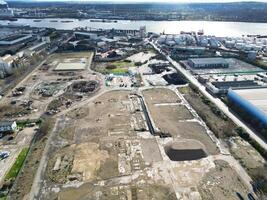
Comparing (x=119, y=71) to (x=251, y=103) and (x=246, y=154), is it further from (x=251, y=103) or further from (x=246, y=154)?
(x=246, y=154)

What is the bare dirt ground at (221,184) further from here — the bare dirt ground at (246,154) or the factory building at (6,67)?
the factory building at (6,67)

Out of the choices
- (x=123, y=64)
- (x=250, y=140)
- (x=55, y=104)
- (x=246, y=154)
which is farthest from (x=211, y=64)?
(x=55, y=104)

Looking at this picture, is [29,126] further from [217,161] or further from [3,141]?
[217,161]

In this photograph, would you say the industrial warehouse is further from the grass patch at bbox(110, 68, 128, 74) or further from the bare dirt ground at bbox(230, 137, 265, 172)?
the grass patch at bbox(110, 68, 128, 74)

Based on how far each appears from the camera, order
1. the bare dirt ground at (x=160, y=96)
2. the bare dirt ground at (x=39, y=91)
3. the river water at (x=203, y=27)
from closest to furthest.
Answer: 1. the bare dirt ground at (x=39, y=91)
2. the bare dirt ground at (x=160, y=96)
3. the river water at (x=203, y=27)

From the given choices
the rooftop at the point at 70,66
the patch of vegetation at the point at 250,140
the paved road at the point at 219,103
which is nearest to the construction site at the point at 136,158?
the patch of vegetation at the point at 250,140
